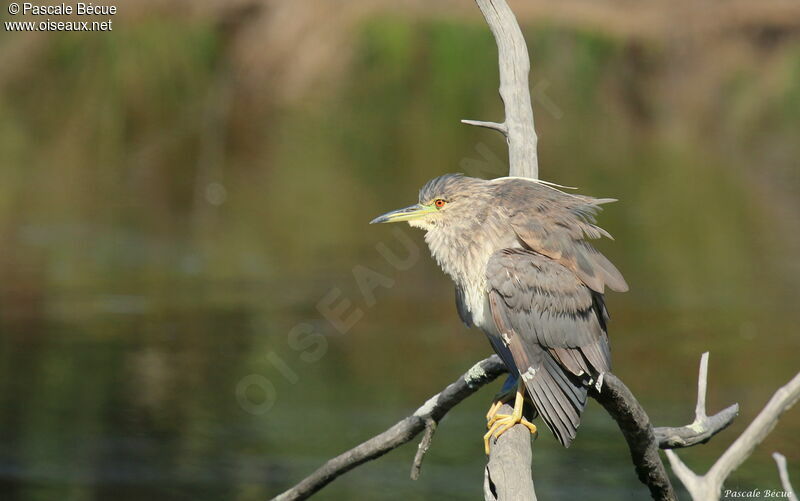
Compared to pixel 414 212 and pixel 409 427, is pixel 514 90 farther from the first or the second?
pixel 409 427

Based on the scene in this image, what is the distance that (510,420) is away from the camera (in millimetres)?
3420

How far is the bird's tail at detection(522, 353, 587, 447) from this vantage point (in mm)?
3520

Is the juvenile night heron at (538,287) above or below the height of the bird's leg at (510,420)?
above

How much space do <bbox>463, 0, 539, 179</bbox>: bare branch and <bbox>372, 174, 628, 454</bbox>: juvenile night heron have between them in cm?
8

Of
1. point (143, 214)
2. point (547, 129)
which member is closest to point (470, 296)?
point (143, 214)

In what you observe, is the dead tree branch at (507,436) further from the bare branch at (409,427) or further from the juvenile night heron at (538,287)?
the juvenile night heron at (538,287)

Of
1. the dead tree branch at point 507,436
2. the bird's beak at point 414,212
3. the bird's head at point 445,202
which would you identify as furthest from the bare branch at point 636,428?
the bird's beak at point 414,212

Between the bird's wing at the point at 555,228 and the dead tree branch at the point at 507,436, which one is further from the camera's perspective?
the bird's wing at the point at 555,228

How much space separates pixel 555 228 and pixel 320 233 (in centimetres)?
917

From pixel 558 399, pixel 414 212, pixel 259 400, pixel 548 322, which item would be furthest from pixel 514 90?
pixel 259 400

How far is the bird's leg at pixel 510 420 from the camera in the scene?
3361 millimetres

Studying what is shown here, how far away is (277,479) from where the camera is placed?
659cm

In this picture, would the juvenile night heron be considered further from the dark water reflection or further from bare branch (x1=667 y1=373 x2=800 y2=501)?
the dark water reflection

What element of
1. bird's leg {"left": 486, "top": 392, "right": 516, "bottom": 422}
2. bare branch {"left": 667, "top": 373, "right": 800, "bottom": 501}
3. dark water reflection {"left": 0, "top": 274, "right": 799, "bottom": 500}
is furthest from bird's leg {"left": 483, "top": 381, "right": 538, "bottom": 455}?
dark water reflection {"left": 0, "top": 274, "right": 799, "bottom": 500}
